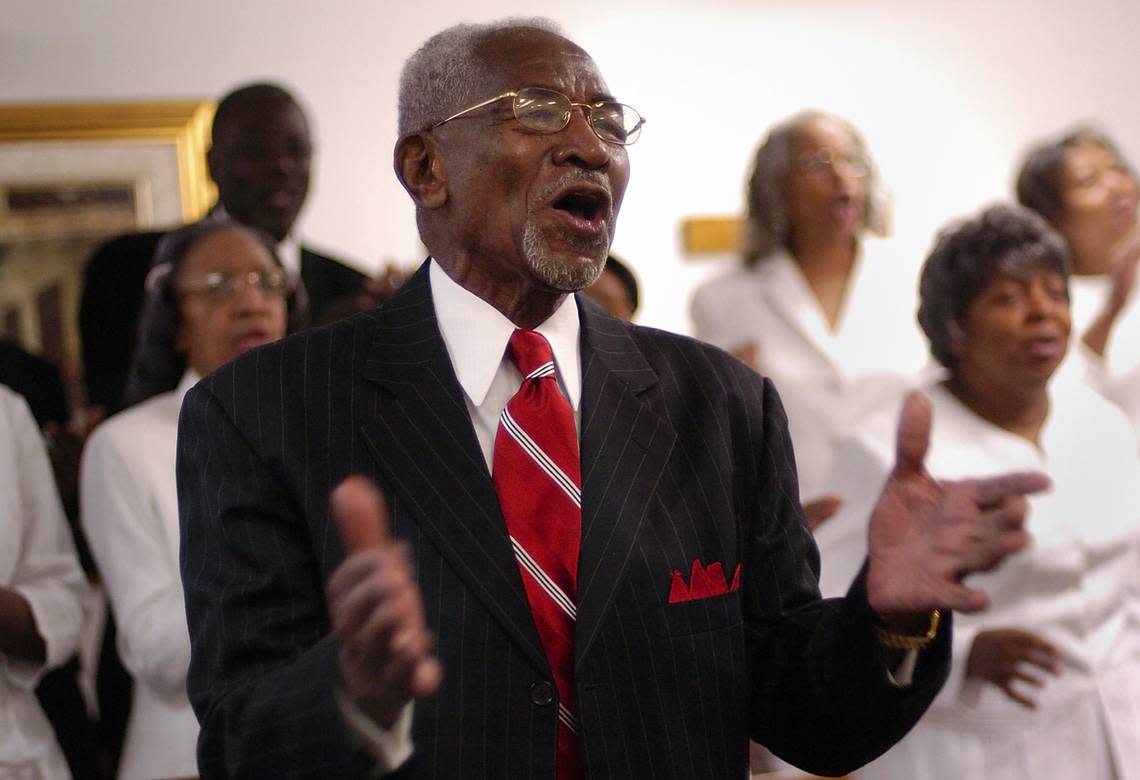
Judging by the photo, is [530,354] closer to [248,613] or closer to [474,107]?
[474,107]

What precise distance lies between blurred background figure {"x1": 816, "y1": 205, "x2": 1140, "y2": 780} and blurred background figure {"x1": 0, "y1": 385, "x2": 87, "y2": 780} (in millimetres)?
1652

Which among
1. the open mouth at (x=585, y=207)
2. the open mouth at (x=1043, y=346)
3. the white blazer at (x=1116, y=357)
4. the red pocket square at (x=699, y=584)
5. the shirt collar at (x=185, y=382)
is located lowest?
the white blazer at (x=1116, y=357)

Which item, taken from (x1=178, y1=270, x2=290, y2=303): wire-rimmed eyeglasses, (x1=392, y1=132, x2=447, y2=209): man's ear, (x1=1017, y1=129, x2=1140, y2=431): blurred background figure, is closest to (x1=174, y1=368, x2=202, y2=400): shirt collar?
(x1=178, y1=270, x2=290, y2=303): wire-rimmed eyeglasses

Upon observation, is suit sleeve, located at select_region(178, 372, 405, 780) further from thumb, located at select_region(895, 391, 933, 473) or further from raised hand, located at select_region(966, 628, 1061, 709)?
raised hand, located at select_region(966, 628, 1061, 709)

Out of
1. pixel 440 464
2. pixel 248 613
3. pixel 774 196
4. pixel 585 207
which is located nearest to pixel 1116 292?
pixel 774 196

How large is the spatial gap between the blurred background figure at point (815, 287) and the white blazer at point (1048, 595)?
370 millimetres

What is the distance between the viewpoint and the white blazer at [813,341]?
3.52 meters

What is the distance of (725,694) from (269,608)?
1.72ft

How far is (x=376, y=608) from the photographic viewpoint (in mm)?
1150

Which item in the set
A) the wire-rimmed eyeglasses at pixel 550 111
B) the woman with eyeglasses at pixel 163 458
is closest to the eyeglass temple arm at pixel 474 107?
the wire-rimmed eyeglasses at pixel 550 111

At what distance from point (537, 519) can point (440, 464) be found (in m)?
0.12

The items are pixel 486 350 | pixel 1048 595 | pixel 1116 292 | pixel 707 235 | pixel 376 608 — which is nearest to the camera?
pixel 376 608

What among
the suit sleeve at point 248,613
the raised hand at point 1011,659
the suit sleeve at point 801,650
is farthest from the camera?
the raised hand at point 1011,659

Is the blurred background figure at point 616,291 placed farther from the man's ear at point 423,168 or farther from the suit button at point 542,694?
the suit button at point 542,694
